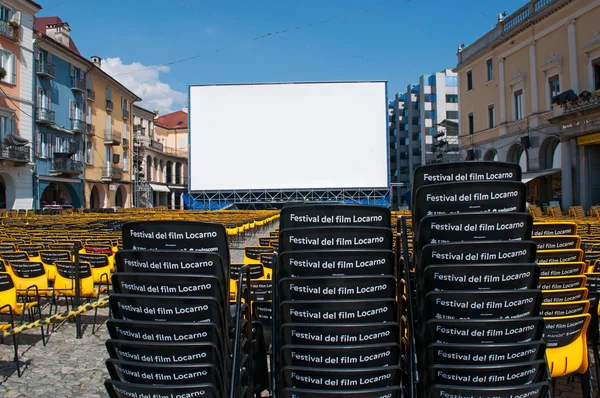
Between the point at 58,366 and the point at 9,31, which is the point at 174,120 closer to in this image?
the point at 9,31

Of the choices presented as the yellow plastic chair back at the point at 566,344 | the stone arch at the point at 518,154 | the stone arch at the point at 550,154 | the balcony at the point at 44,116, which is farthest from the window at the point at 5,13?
the yellow plastic chair back at the point at 566,344

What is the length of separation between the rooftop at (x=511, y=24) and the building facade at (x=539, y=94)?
46 mm

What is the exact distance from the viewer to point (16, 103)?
993 inches

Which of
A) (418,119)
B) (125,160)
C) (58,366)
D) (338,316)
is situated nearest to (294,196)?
(125,160)

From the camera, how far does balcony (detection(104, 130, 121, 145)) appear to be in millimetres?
35719

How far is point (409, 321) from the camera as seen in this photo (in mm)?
2117

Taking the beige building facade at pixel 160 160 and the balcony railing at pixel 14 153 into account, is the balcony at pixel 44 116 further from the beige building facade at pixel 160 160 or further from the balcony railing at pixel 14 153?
the beige building facade at pixel 160 160

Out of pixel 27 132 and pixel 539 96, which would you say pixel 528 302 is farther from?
pixel 27 132

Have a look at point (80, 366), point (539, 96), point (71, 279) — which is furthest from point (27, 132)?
point (539, 96)

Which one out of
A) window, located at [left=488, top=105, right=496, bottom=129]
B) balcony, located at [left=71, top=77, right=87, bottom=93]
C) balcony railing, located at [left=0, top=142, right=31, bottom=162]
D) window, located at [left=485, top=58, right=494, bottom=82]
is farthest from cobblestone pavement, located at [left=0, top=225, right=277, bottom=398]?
balcony, located at [left=71, top=77, right=87, bottom=93]

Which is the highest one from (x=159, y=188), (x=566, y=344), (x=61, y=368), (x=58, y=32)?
(x=58, y=32)

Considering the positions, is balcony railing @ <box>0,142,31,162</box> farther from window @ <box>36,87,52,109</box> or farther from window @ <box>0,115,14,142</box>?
window @ <box>36,87,52,109</box>

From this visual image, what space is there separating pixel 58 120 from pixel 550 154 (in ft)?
95.6

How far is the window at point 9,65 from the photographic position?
960 inches
